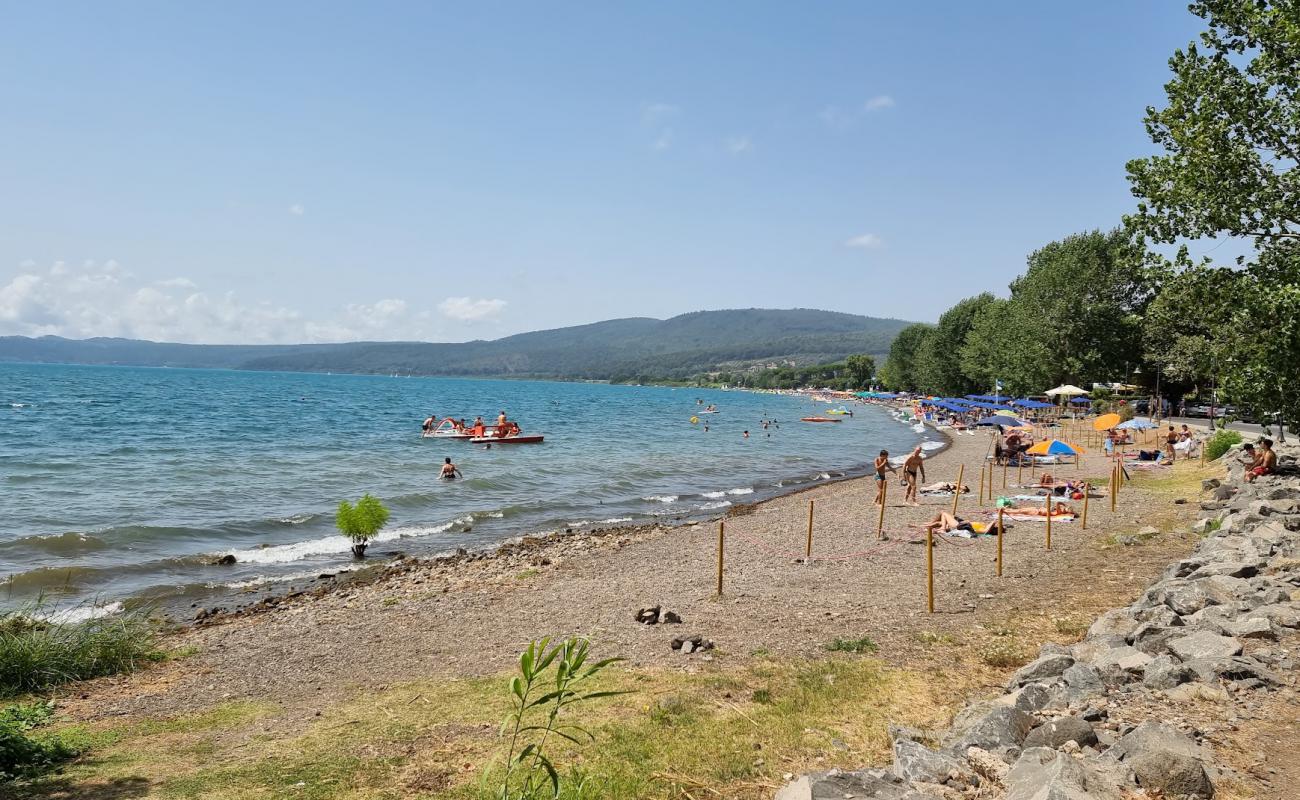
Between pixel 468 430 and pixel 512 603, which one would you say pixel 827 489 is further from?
pixel 468 430

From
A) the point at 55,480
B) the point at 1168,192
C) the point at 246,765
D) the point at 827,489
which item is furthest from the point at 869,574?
the point at 55,480

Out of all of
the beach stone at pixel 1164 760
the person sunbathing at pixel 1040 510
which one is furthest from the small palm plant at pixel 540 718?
the person sunbathing at pixel 1040 510

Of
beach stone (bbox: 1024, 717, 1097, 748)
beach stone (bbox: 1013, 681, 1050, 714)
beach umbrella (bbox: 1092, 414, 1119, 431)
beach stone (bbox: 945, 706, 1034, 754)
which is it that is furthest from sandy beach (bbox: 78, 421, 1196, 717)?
beach umbrella (bbox: 1092, 414, 1119, 431)

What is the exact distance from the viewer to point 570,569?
17.4m

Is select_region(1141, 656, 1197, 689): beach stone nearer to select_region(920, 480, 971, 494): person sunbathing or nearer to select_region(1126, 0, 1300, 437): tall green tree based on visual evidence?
select_region(1126, 0, 1300, 437): tall green tree

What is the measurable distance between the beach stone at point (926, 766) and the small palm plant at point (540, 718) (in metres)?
2.14

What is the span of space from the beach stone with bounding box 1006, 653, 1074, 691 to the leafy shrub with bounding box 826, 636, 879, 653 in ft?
8.13

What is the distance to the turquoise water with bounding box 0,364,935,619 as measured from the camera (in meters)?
18.3

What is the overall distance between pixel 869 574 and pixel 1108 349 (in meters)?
64.4

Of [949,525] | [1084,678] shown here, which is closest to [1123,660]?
[1084,678]

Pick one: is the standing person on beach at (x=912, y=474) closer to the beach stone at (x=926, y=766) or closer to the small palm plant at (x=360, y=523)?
the small palm plant at (x=360, y=523)

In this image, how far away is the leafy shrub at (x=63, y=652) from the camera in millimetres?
9922

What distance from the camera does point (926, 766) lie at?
16.8 feet

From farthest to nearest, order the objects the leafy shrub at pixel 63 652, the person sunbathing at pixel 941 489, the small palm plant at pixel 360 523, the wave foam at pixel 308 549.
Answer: the person sunbathing at pixel 941 489
the small palm plant at pixel 360 523
the wave foam at pixel 308 549
the leafy shrub at pixel 63 652
